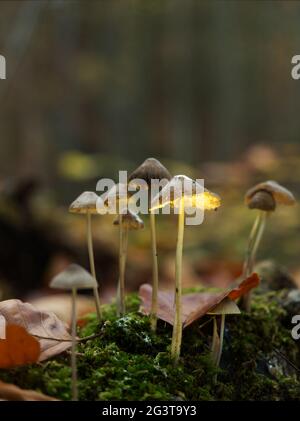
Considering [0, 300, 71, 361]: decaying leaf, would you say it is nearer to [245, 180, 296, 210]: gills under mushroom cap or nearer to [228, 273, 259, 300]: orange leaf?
[228, 273, 259, 300]: orange leaf

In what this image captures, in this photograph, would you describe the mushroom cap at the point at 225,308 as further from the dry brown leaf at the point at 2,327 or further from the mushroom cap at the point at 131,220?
the dry brown leaf at the point at 2,327

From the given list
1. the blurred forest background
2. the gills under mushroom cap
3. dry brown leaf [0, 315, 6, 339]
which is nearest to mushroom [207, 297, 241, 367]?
the gills under mushroom cap

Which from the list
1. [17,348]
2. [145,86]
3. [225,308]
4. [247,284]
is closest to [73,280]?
[17,348]

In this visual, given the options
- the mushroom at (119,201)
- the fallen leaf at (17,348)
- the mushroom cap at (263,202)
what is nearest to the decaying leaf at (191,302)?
the mushroom at (119,201)

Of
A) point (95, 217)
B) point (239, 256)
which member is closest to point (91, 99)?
point (95, 217)

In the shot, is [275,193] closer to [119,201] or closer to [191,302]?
[191,302]

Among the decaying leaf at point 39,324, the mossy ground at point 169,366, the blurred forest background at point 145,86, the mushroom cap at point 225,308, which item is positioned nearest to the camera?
the mossy ground at point 169,366
